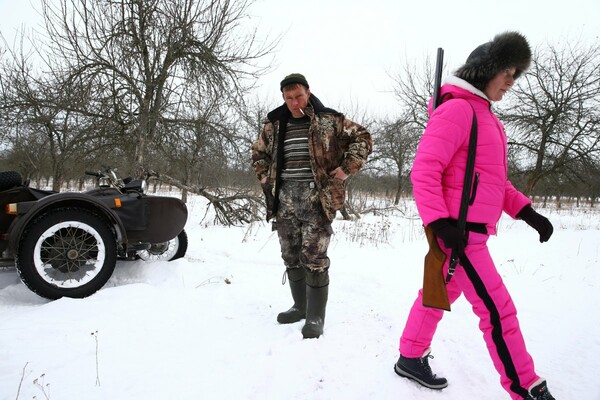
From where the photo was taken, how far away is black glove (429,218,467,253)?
1582 millimetres

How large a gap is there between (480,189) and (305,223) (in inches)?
49.9

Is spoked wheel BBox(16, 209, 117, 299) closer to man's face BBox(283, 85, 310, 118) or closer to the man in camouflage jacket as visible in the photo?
the man in camouflage jacket

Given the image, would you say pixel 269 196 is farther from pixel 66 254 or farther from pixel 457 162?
pixel 66 254

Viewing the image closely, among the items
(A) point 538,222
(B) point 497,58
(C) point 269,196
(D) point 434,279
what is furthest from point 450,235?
(C) point 269,196

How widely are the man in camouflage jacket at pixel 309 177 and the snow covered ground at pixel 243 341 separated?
1.31 feet

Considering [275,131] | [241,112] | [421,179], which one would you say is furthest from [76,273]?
[241,112]

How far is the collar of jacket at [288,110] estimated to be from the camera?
256 centimetres

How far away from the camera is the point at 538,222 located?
1889 millimetres

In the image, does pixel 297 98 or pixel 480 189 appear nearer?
pixel 480 189

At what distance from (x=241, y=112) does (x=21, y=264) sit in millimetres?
5123

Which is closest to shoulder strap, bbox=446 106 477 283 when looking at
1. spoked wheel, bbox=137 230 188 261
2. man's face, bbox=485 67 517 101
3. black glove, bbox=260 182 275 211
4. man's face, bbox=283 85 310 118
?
man's face, bbox=485 67 517 101

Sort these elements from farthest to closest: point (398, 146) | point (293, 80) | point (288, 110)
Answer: point (398, 146) → point (288, 110) → point (293, 80)

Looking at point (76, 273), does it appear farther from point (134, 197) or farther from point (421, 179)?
point (421, 179)

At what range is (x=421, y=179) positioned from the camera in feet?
5.53
